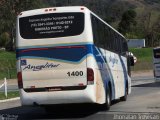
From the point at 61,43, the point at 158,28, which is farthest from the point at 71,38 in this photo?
the point at 158,28

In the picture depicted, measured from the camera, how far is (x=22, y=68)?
16.2m

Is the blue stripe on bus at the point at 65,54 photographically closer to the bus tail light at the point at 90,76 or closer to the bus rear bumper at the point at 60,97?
the bus tail light at the point at 90,76

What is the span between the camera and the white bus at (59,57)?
51.9 feet

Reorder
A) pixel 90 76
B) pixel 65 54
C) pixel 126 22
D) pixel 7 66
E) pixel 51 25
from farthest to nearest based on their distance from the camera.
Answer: pixel 126 22, pixel 7 66, pixel 51 25, pixel 65 54, pixel 90 76

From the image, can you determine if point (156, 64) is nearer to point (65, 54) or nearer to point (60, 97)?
point (65, 54)

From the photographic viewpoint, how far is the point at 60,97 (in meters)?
15.8

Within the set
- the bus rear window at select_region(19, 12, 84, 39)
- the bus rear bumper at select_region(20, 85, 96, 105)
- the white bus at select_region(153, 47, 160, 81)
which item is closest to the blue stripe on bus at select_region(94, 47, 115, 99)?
the bus rear window at select_region(19, 12, 84, 39)

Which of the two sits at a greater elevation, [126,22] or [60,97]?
[60,97]

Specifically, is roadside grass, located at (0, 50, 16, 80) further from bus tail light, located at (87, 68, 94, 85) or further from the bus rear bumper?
bus tail light, located at (87, 68, 94, 85)

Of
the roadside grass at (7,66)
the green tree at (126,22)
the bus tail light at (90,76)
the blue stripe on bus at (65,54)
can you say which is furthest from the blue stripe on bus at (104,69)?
the green tree at (126,22)

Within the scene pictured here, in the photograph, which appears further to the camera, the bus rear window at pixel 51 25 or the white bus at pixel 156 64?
the white bus at pixel 156 64

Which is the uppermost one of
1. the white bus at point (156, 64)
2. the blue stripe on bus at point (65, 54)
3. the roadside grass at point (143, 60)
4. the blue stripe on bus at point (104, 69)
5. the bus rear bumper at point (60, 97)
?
the blue stripe on bus at point (65, 54)

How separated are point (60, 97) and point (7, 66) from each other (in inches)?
1823

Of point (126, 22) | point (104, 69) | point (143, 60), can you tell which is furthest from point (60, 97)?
point (126, 22)
